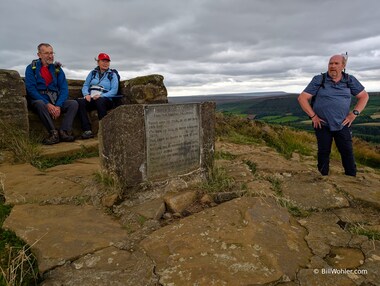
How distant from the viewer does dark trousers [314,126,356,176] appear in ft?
16.0

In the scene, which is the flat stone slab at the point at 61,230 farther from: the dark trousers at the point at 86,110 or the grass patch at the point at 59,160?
the dark trousers at the point at 86,110

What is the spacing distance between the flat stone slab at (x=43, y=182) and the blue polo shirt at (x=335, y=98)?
3641 millimetres

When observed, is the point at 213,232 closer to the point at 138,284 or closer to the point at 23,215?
the point at 138,284

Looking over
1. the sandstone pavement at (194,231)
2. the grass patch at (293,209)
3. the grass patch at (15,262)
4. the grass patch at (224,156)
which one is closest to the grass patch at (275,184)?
the sandstone pavement at (194,231)

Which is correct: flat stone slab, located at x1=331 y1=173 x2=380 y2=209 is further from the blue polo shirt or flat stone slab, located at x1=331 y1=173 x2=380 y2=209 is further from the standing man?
the blue polo shirt

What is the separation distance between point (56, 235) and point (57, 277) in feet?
1.99

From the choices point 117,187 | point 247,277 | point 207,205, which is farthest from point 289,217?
point 117,187

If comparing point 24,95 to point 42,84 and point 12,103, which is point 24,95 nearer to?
point 12,103

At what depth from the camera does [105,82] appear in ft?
21.3

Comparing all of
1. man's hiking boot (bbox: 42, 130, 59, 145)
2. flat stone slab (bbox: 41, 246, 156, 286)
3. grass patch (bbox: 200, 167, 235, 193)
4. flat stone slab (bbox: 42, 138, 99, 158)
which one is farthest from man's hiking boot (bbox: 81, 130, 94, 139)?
flat stone slab (bbox: 41, 246, 156, 286)

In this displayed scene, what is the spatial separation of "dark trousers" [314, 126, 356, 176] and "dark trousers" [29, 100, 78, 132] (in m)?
4.46

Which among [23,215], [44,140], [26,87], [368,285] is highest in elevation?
[26,87]

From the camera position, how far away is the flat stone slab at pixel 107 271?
2.21m

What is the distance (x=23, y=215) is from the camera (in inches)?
125
